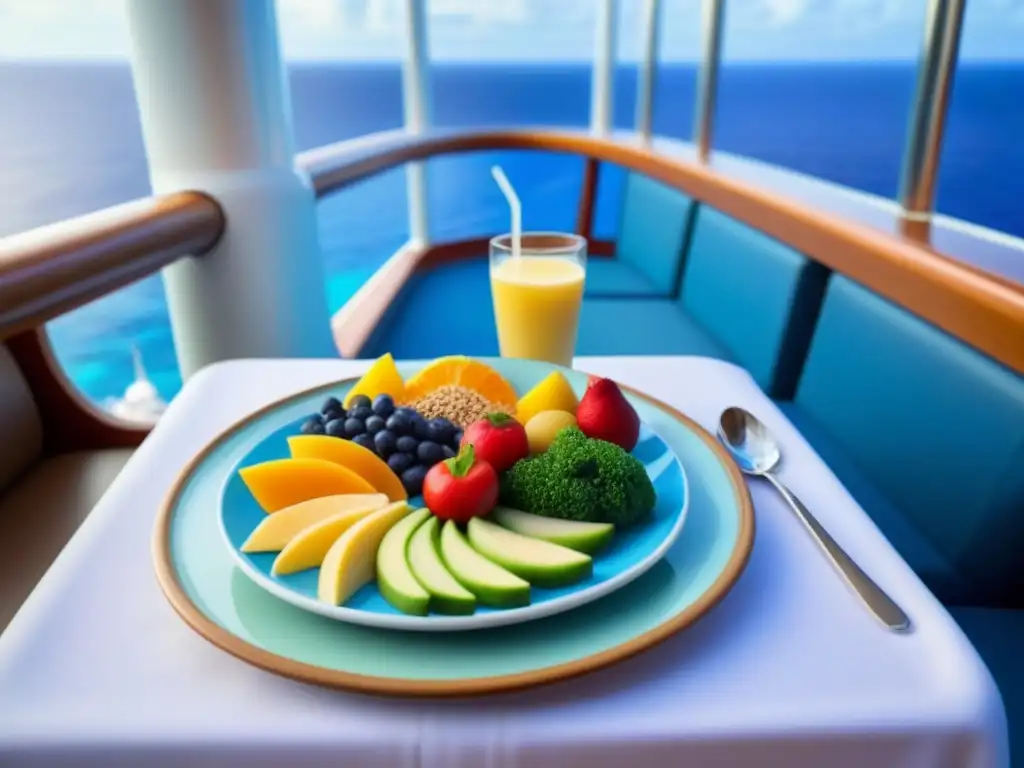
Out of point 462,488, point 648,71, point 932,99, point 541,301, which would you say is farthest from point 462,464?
point 648,71

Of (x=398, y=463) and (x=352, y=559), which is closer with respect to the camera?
(x=352, y=559)

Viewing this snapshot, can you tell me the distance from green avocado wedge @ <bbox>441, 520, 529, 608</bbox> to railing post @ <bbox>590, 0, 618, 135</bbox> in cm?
289

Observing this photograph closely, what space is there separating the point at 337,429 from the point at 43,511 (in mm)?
677

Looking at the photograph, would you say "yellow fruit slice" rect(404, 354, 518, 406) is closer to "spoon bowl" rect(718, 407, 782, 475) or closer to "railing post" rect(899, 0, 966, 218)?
"spoon bowl" rect(718, 407, 782, 475)

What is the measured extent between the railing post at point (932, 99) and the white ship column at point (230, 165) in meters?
1.10

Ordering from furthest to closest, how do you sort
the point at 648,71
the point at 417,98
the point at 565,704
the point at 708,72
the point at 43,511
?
1. the point at 417,98
2. the point at 648,71
3. the point at 708,72
4. the point at 43,511
5. the point at 565,704

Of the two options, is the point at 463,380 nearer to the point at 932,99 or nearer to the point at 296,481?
the point at 296,481

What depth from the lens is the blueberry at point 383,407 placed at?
641 millimetres

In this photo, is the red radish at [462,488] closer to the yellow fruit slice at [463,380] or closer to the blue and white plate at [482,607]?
the blue and white plate at [482,607]

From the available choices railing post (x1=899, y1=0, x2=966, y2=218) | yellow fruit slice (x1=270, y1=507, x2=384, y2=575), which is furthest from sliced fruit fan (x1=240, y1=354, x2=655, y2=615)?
railing post (x1=899, y1=0, x2=966, y2=218)

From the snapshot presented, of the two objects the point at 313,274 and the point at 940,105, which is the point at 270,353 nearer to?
the point at 313,274

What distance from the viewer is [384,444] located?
1.99ft

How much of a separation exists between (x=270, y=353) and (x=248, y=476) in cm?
98

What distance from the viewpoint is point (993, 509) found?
88cm
